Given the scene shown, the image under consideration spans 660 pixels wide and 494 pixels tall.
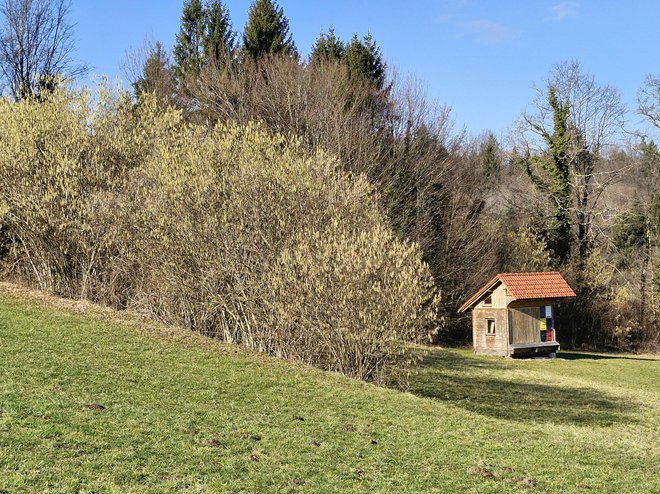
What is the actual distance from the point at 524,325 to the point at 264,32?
73.8 feet

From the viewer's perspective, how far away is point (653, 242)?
132 ft

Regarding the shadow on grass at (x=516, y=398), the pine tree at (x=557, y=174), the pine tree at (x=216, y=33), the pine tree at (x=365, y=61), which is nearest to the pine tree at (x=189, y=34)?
the pine tree at (x=216, y=33)

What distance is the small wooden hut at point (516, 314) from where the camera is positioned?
25.4m

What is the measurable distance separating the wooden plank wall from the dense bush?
33.5 ft

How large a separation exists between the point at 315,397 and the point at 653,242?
117ft

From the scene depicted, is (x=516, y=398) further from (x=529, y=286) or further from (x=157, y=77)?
(x=157, y=77)

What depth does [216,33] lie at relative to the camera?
124 ft

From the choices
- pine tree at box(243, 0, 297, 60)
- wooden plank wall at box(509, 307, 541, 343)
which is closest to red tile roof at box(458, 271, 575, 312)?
wooden plank wall at box(509, 307, 541, 343)

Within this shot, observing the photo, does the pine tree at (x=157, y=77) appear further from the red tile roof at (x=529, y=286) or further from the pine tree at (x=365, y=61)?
the red tile roof at (x=529, y=286)

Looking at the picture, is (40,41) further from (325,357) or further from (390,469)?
(390,469)

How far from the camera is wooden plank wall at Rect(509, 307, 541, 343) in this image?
2558 cm

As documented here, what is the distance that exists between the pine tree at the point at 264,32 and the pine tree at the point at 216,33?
1.33 m

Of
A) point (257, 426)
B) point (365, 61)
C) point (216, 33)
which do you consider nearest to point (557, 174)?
point (365, 61)

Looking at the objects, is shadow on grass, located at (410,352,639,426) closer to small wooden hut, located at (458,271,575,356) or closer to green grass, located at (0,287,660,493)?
green grass, located at (0,287,660,493)
